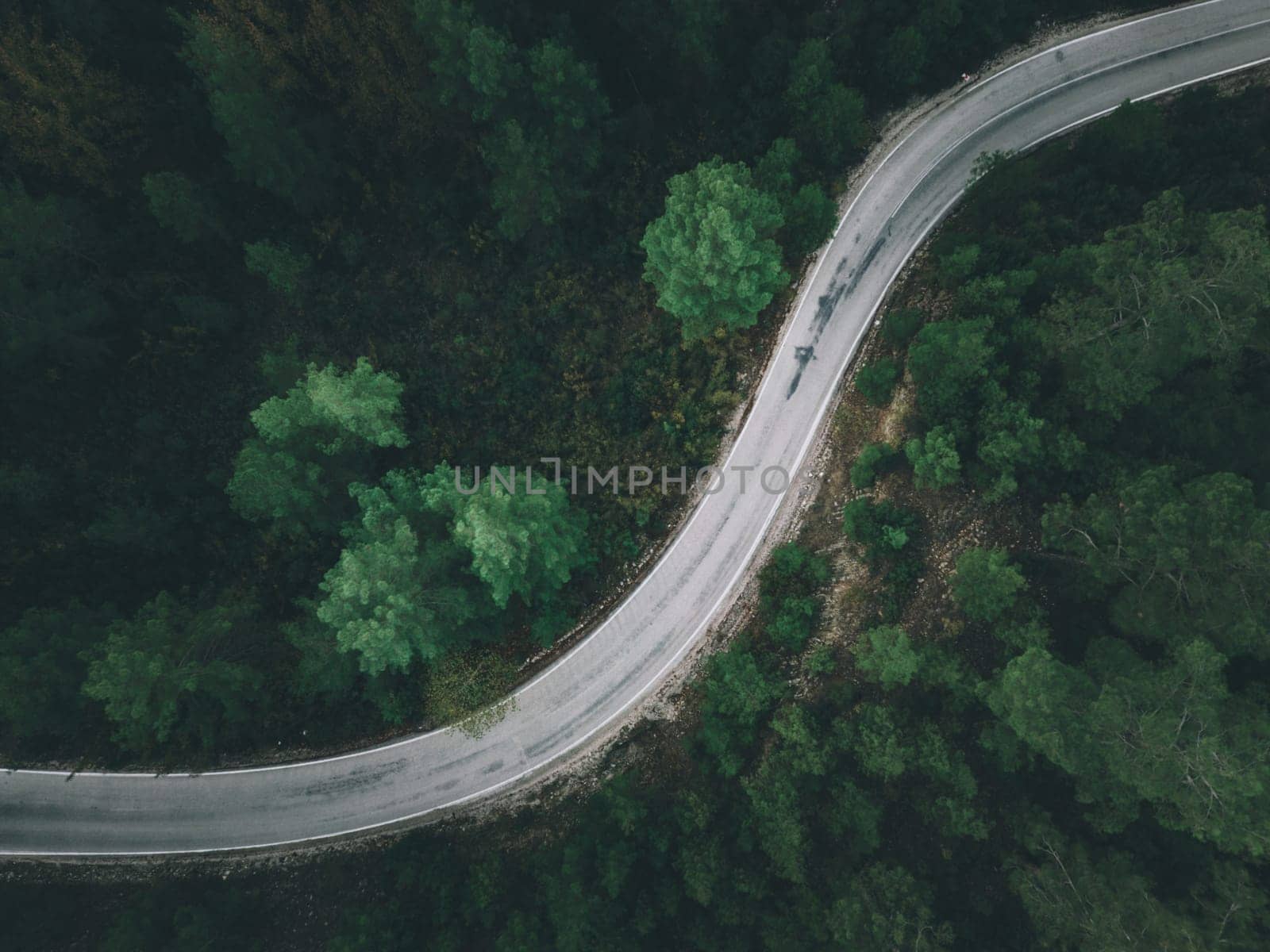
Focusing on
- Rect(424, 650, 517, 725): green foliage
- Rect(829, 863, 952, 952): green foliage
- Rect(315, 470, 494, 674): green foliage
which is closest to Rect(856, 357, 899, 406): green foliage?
Rect(829, 863, 952, 952): green foliage

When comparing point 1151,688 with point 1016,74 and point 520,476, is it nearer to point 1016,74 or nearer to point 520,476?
point 520,476

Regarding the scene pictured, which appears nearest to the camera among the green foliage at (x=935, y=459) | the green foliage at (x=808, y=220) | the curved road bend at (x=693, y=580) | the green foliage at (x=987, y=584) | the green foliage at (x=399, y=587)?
the green foliage at (x=987, y=584)

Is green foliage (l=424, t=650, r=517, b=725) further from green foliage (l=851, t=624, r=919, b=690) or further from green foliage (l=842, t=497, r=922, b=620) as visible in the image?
green foliage (l=842, t=497, r=922, b=620)

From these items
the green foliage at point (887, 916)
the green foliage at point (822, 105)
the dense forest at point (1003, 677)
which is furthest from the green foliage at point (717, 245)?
the green foliage at point (887, 916)

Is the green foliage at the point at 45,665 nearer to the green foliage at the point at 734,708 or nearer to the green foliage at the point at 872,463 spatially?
the green foliage at the point at 734,708

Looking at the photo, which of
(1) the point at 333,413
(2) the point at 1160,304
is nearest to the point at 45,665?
(1) the point at 333,413

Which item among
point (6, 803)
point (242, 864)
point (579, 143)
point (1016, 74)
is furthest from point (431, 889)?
point (1016, 74)
